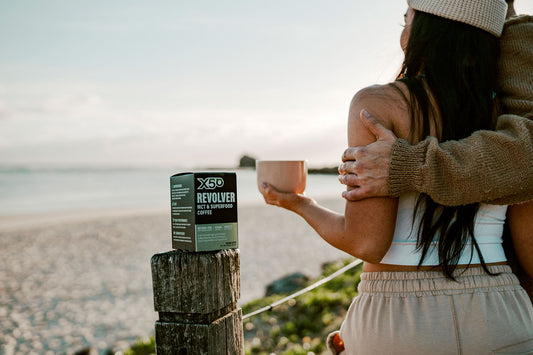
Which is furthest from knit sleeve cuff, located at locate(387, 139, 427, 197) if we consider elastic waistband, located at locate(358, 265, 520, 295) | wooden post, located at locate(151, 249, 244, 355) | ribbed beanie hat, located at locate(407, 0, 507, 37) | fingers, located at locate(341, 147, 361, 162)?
wooden post, located at locate(151, 249, 244, 355)

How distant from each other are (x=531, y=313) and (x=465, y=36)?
0.79 m

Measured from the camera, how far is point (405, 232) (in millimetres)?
1248

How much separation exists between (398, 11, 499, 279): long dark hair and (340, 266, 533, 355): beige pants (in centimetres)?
5

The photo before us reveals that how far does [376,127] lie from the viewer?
119 centimetres

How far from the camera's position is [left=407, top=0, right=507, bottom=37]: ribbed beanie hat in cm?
123

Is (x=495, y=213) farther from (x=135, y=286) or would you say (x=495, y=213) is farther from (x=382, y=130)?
(x=135, y=286)

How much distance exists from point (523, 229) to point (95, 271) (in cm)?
705

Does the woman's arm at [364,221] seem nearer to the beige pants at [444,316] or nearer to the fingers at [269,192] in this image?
the beige pants at [444,316]

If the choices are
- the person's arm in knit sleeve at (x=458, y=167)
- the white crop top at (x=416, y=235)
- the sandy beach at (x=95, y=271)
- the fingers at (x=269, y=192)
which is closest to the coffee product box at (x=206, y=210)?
the fingers at (x=269, y=192)

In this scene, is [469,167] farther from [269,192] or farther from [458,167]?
[269,192]

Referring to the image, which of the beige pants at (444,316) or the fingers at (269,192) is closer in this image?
the beige pants at (444,316)

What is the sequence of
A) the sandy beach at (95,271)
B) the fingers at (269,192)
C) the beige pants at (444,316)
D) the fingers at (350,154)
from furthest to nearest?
the sandy beach at (95,271)
the fingers at (269,192)
the fingers at (350,154)
the beige pants at (444,316)

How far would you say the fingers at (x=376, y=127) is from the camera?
119 cm

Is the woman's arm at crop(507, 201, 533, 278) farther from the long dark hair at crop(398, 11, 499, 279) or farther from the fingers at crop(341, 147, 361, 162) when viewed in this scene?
the fingers at crop(341, 147, 361, 162)
